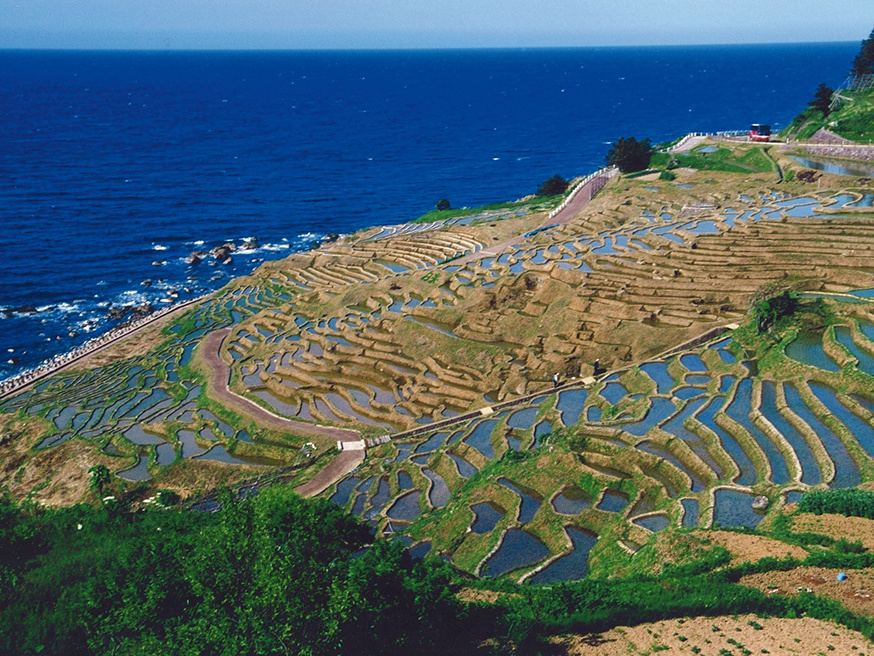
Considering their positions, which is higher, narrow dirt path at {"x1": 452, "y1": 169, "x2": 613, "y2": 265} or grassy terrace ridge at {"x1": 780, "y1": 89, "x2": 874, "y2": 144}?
grassy terrace ridge at {"x1": 780, "y1": 89, "x2": 874, "y2": 144}

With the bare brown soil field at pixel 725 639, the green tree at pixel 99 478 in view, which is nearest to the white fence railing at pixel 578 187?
the green tree at pixel 99 478

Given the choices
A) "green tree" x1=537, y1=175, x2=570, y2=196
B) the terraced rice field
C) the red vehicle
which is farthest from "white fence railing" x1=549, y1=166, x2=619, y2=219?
the terraced rice field

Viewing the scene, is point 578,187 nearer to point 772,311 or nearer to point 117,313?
point 772,311

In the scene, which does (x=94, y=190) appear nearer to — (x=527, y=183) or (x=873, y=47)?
(x=527, y=183)

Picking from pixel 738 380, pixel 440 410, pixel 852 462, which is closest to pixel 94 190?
pixel 440 410

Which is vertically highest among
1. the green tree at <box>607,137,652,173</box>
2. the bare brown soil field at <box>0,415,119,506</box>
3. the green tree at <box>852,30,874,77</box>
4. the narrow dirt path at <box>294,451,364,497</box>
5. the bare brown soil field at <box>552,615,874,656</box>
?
the green tree at <box>852,30,874,77</box>

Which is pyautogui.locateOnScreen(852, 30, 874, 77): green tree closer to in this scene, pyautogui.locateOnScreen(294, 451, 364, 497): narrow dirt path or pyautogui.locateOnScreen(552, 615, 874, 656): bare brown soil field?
pyautogui.locateOnScreen(294, 451, 364, 497): narrow dirt path

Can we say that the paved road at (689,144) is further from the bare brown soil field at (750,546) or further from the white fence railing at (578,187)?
the bare brown soil field at (750,546)
